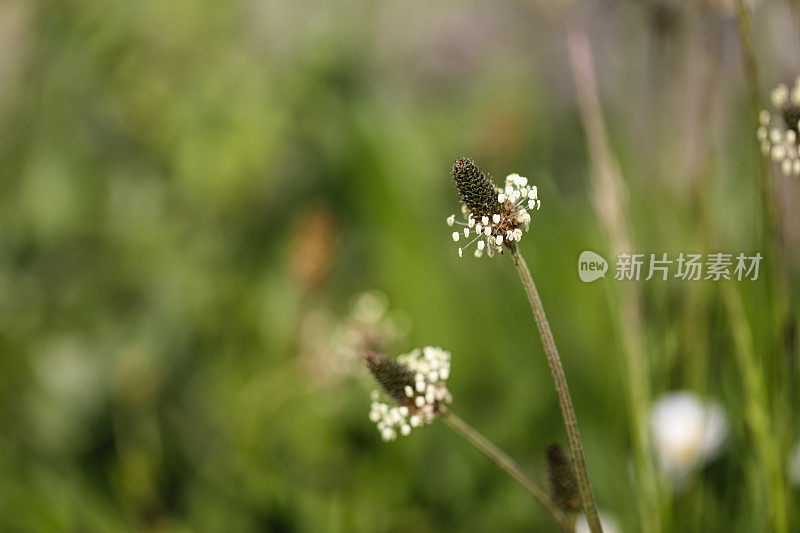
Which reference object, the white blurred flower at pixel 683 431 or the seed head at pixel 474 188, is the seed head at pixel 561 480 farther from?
the white blurred flower at pixel 683 431

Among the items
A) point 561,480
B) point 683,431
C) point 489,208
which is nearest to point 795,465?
point 683,431

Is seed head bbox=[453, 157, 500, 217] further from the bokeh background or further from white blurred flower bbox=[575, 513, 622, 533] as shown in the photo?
white blurred flower bbox=[575, 513, 622, 533]

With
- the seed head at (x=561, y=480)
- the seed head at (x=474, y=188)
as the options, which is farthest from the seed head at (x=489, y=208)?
the seed head at (x=561, y=480)

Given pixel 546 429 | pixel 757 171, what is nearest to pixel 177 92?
pixel 546 429

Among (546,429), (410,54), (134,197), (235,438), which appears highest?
(410,54)

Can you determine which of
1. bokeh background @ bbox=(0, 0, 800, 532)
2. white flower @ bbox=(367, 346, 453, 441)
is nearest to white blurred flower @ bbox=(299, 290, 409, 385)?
bokeh background @ bbox=(0, 0, 800, 532)

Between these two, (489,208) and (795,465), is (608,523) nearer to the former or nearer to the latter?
(795,465)

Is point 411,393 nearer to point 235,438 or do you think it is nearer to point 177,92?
point 235,438
